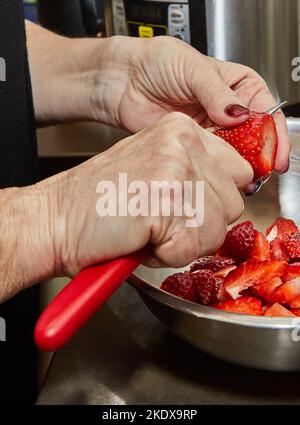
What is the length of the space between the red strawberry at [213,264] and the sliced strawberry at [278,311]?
0.38ft

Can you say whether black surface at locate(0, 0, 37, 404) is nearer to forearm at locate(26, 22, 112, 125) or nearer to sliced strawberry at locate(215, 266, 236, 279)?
forearm at locate(26, 22, 112, 125)

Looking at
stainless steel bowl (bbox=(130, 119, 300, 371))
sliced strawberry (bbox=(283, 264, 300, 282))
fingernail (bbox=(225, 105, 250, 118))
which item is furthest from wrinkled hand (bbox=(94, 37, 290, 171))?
stainless steel bowl (bbox=(130, 119, 300, 371))

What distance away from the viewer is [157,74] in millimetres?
978

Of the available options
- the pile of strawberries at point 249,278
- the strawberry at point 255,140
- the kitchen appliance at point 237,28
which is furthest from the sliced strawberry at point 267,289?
the kitchen appliance at point 237,28

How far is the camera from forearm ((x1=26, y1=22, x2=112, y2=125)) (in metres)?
1.07

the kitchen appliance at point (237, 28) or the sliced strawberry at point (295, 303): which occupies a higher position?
the kitchen appliance at point (237, 28)

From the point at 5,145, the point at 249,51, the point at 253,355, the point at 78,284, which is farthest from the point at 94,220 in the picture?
the point at 249,51

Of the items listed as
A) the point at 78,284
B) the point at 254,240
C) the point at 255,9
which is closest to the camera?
the point at 78,284

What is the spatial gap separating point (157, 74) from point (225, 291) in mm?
330

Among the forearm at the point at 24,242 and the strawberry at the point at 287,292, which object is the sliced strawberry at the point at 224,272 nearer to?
the strawberry at the point at 287,292

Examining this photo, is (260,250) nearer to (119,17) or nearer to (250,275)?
(250,275)

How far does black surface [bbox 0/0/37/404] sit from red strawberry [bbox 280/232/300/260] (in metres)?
0.35

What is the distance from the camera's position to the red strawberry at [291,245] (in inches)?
34.5
